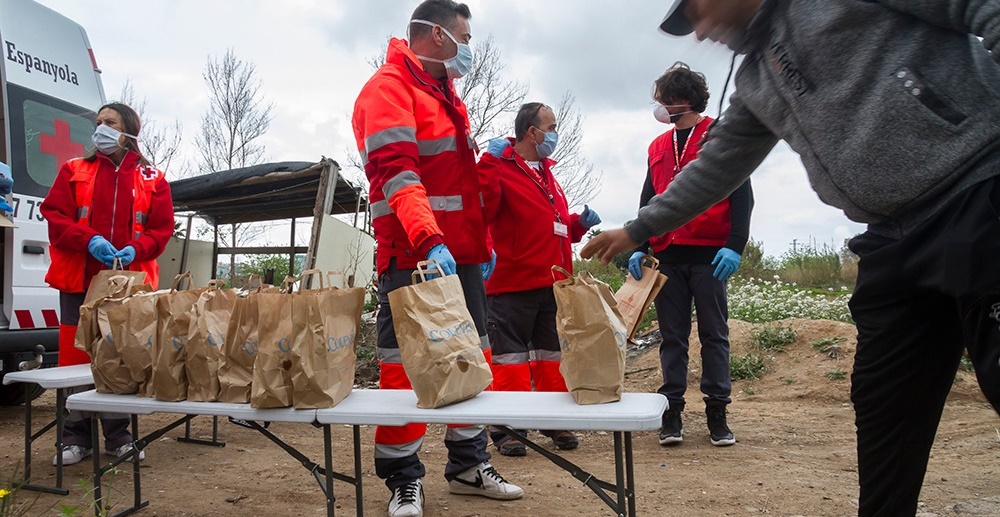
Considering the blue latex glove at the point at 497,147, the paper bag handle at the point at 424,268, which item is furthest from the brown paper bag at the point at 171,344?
the blue latex glove at the point at 497,147

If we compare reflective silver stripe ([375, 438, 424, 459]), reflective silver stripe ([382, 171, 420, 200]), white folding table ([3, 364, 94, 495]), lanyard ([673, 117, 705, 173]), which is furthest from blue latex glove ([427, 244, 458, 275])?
lanyard ([673, 117, 705, 173])

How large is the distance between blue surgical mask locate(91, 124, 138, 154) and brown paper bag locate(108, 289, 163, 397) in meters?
1.40

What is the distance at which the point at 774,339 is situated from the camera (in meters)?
6.64

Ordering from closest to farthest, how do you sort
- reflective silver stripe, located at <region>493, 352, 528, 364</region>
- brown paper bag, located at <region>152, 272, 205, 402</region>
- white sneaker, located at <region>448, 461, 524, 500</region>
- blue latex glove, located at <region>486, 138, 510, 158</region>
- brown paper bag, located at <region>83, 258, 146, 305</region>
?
1. brown paper bag, located at <region>152, 272, 205, 402</region>
2. white sneaker, located at <region>448, 461, 524, 500</region>
3. brown paper bag, located at <region>83, 258, 146, 305</region>
4. reflective silver stripe, located at <region>493, 352, 528, 364</region>
5. blue latex glove, located at <region>486, 138, 510, 158</region>

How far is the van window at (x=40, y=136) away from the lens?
479 centimetres

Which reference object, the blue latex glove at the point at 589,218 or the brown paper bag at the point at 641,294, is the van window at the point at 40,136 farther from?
the brown paper bag at the point at 641,294

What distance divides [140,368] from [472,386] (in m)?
1.56

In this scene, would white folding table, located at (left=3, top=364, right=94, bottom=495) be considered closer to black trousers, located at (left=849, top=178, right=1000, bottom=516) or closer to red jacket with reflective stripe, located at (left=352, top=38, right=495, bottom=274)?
red jacket with reflective stripe, located at (left=352, top=38, right=495, bottom=274)

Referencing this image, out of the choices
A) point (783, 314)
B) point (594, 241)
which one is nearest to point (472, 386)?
point (594, 241)

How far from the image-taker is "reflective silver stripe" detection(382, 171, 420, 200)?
2.73 metres

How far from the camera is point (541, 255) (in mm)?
4188

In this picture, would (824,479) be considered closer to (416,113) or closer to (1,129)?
(416,113)

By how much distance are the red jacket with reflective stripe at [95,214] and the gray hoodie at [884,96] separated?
3.68m

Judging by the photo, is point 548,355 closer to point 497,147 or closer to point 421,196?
point 497,147
